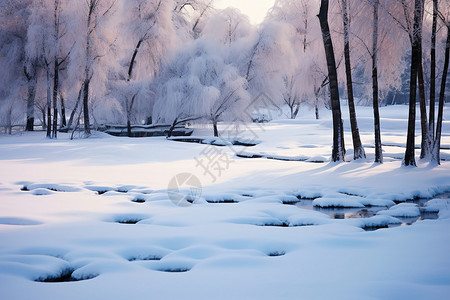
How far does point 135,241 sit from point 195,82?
16.4 m

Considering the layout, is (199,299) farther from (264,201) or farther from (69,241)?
(264,201)

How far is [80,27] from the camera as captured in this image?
1795 centimetres

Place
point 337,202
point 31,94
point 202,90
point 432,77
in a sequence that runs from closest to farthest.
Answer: point 337,202 < point 432,77 < point 202,90 < point 31,94

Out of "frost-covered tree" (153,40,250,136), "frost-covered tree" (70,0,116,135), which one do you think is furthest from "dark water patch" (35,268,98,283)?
"frost-covered tree" (153,40,250,136)

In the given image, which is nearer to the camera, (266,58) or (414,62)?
(414,62)

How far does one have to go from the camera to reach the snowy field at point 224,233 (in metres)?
3.04

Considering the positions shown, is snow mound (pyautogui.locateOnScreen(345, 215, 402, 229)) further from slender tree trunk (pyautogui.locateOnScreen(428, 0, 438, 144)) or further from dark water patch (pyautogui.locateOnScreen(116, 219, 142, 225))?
slender tree trunk (pyautogui.locateOnScreen(428, 0, 438, 144))

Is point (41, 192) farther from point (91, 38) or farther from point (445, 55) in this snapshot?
point (91, 38)

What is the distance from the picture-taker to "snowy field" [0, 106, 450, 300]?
304 cm

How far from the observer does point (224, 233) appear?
4531mm

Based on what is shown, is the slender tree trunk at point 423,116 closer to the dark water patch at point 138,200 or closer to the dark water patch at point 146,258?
the dark water patch at point 138,200

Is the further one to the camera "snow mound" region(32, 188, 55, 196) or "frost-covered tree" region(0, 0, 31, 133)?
"frost-covered tree" region(0, 0, 31, 133)

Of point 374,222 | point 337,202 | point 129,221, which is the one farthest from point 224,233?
point 337,202

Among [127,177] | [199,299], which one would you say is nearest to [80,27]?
[127,177]
